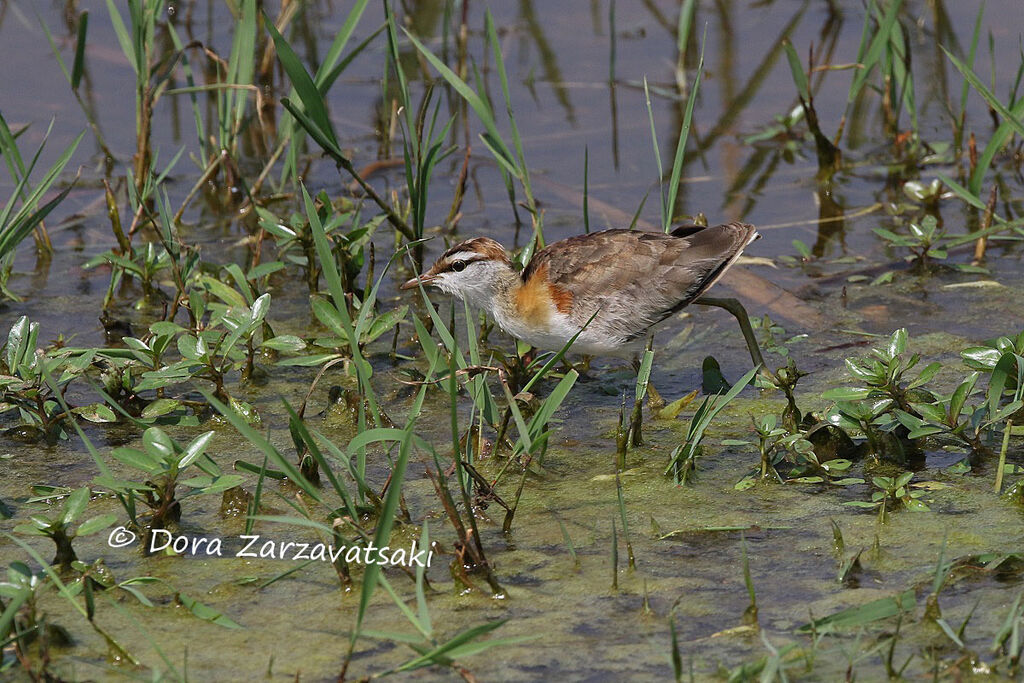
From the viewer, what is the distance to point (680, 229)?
6.13 metres

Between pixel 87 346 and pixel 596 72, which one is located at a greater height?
pixel 596 72

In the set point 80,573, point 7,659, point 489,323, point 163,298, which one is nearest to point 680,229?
point 489,323

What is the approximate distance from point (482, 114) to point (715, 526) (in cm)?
272

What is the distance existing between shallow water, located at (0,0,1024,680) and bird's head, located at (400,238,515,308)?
556 millimetres

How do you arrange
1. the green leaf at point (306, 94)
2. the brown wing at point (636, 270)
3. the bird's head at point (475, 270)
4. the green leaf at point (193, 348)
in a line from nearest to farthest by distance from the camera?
the green leaf at point (193, 348) < the green leaf at point (306, 94) < the brown wing at point (636, 270) < the bird's head at point (475, 270)

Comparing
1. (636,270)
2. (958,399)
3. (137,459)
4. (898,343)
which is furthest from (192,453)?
(958,399)

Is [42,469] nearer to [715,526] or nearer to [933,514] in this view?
[715,526]

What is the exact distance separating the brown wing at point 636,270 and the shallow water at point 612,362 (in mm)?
501

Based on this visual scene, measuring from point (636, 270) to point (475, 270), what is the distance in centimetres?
80

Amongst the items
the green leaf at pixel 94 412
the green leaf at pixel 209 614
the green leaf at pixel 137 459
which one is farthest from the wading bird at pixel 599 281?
the green leaf at pixel 209 614

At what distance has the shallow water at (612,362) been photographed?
3887 mm

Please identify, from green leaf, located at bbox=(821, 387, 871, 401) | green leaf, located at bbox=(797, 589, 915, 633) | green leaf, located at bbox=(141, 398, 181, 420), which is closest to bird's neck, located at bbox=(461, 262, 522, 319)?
green leaf, located at bbox=(141, 398, 181, 420)

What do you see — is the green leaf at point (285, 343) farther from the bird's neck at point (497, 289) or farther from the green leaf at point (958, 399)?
the green leaf at point (958, 399)

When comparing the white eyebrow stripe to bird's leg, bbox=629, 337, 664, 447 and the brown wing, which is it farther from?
bird's leg, bbox=629, 337, 664, 447
